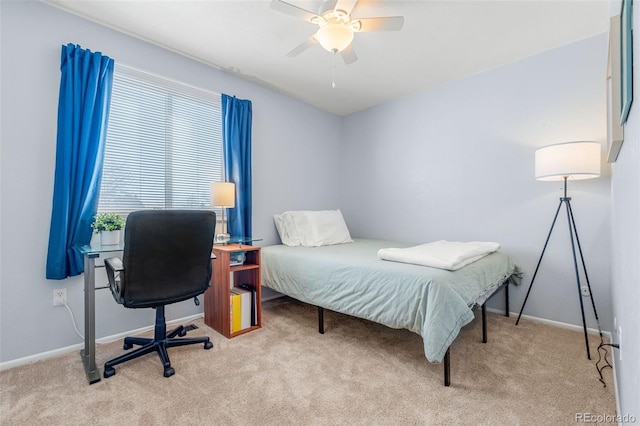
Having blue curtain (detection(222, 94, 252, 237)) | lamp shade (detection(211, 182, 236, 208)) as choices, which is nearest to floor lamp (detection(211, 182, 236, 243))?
lamp shade (detection(211, 182, 236, 208))

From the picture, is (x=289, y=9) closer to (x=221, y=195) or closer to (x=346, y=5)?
(x=346, y=5)

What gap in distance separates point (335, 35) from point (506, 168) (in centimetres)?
209

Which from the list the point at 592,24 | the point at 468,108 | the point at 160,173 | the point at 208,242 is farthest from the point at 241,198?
the point at 592,24

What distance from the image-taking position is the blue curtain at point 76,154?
2.03 m

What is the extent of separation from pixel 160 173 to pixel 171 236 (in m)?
1.08

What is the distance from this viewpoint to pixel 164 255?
A: 1831 mm

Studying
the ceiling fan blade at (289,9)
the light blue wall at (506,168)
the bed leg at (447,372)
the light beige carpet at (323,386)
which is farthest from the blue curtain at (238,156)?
the bed leg at (447,372)

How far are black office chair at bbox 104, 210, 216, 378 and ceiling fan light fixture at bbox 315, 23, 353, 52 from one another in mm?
1426

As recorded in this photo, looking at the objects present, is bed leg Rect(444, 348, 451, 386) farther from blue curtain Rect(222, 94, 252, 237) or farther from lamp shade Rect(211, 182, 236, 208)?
blue curtain Rect(222, 94, 252, 237)

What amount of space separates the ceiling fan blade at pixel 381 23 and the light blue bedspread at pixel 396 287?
158 cm

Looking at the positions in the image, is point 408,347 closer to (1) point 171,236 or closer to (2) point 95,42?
(1) point 171,236

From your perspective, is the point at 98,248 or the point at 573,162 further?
the point at 573,162

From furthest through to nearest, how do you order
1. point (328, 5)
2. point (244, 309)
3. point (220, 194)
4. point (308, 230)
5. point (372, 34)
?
point (308, 230)
point (220, 194)
point (244, 309)
point (372, 34)
point (328, 5)

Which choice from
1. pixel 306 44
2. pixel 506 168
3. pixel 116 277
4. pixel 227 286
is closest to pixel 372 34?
pixel 306 44
